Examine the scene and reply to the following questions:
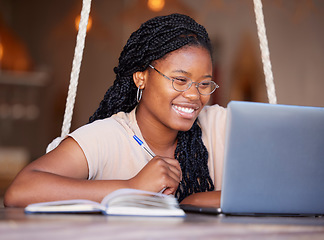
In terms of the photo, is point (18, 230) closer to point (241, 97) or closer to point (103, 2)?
point (241, 97)

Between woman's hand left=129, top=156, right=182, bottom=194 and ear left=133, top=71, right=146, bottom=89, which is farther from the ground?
ear left=133, top=71, right=146, bottom=89

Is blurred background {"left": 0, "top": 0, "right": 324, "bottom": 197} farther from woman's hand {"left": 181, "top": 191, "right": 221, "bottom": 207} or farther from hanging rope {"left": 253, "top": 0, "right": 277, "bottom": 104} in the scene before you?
woman's hand {"left": 181, "top": 191, "right": 221, "bottom": 207}

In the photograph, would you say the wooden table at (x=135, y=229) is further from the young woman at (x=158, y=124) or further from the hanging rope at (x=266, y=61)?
the hanging rope at (x=266, y=61)

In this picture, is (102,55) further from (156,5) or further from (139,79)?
(139,79)

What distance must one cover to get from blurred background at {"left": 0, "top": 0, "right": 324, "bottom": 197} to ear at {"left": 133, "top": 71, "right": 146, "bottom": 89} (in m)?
3.09

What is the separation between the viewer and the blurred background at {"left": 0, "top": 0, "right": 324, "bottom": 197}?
14.6ft

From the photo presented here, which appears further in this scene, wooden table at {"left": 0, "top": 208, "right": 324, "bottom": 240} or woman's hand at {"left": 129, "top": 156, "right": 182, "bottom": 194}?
woman's hand at {"left": 129, "top": 156, "right": 182, "bottom": 194}

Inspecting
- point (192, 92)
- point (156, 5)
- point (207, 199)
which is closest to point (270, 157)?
point (207, 199)

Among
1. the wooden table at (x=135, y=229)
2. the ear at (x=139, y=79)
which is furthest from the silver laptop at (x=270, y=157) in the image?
the ear at (x=139, y=79)

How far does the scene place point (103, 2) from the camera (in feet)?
17.9

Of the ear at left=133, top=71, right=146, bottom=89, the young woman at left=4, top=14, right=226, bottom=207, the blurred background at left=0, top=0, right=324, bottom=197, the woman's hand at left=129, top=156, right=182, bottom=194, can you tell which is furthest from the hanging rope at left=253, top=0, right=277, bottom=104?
the blurred background at left=0, top=0, right=324, bottom=197

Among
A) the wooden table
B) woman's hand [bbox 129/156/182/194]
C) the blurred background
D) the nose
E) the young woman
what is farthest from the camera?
the blurred background

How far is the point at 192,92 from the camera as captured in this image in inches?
57.6

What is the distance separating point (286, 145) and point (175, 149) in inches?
29.0
